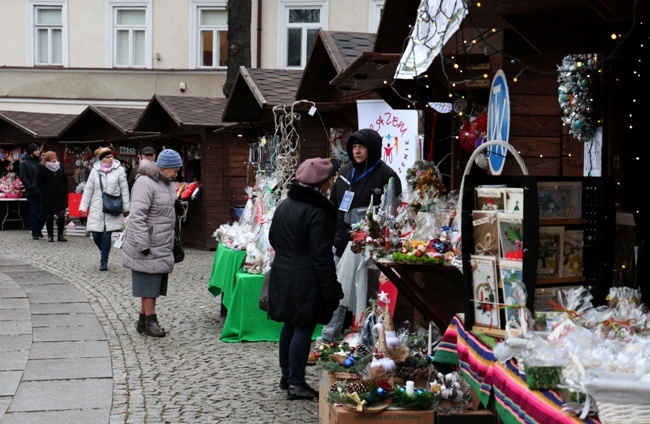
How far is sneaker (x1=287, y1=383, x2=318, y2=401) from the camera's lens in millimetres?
7094

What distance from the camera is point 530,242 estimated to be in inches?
166

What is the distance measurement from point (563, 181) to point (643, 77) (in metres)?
1.55

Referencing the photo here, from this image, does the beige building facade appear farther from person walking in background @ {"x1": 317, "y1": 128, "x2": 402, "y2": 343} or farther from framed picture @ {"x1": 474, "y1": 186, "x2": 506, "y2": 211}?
framed picture @ {"x1": 474, "y1": 186, "x2": 506, "y2": 211}

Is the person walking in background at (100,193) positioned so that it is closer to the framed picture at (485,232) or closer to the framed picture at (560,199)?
the framed picture at (485,232)

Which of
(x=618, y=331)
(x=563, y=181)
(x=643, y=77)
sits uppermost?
(x=643, y=77)

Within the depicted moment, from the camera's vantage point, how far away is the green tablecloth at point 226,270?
9.83 m

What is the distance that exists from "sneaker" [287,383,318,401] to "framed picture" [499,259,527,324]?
9.74ft

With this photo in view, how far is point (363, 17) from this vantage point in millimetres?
26828

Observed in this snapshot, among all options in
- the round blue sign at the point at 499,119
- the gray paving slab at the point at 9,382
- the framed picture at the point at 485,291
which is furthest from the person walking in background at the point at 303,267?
the framed picture at the point at 485,291

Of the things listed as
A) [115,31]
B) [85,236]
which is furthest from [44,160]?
[115,31]

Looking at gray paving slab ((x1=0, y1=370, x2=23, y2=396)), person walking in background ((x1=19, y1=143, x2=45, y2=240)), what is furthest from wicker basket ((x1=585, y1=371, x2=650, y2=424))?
person walking in background ((x1=19, y1=143, x2=45, y2=240))

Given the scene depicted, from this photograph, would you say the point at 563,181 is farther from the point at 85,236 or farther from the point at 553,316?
the point at 85,236

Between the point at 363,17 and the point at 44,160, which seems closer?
the point at 44,160

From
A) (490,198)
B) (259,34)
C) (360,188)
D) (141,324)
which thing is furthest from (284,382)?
(259,34)
